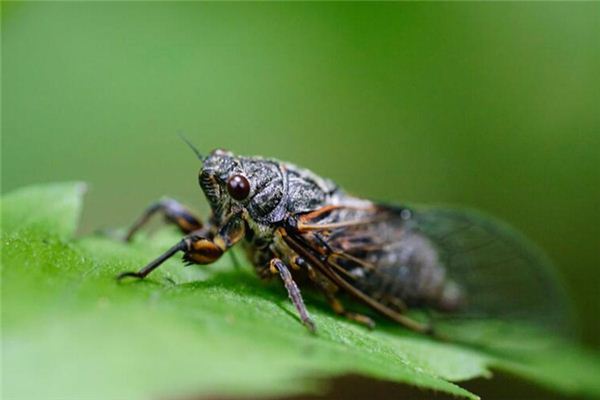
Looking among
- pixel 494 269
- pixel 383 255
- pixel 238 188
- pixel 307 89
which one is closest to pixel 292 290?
pixel 238 188

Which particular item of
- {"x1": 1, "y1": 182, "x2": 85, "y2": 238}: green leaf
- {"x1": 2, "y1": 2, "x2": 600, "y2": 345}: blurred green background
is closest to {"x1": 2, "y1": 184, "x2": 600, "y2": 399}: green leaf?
{"x1": 1, "y1": 182, "x2": 85, "y2": 238}: green leaf

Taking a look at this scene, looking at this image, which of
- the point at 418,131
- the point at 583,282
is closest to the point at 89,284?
the point at 583,282

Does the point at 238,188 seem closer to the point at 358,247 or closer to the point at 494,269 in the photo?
the point at 358,247

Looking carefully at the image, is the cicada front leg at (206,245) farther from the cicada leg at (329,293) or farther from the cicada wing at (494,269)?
the cicada wing at (494,269)

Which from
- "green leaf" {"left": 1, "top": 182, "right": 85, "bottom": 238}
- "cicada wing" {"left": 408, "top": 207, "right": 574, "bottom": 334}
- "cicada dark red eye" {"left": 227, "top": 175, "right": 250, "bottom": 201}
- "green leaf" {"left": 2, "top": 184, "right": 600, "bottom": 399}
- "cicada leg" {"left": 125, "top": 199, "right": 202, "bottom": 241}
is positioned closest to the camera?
"green leaf" {"left": 2, "top": 184, "right": 600, "bottom": 399}

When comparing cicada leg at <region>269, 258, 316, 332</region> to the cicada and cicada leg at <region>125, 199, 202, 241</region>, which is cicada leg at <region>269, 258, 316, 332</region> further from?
cicada leg at <region>125, 199, 202, 241</region>

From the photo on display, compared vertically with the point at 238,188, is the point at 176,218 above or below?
below

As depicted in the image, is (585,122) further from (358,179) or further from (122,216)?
(122,216)

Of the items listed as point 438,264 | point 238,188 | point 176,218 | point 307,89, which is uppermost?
point 307,89
